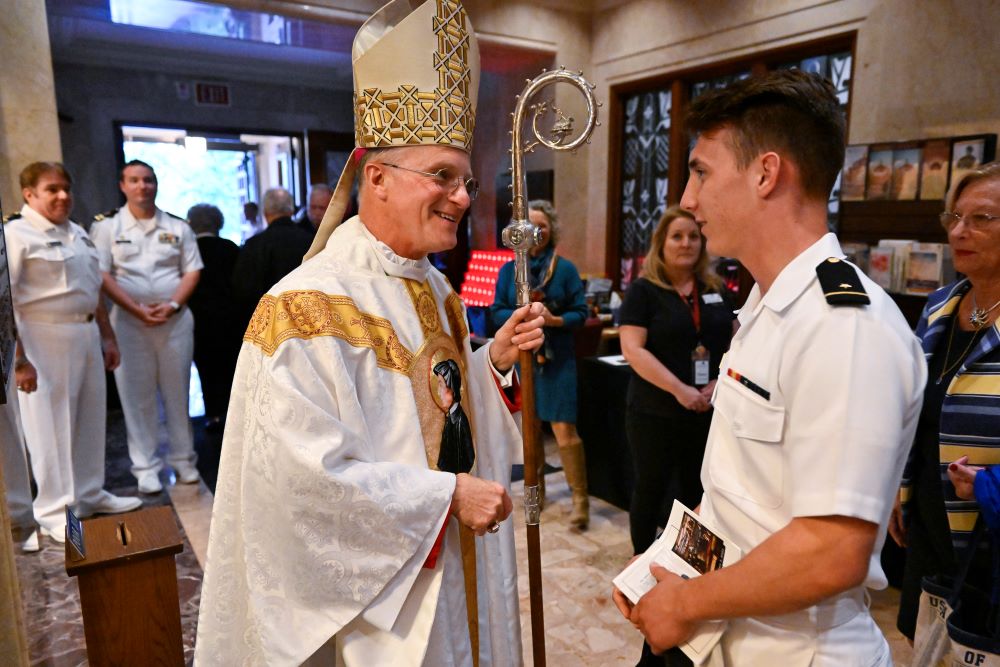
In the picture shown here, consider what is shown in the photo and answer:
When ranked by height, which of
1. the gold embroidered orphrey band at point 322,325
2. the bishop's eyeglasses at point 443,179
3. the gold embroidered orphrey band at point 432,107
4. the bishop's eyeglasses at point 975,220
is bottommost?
the gold embroidered orphrey band at point 322,325

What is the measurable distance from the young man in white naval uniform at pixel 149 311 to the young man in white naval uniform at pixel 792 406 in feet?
12.1

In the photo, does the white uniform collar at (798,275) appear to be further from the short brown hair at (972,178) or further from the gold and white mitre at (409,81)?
the short brown hair at (972,178)

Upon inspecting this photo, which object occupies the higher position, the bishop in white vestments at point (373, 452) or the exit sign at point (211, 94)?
the exit sign at point (211, 94)

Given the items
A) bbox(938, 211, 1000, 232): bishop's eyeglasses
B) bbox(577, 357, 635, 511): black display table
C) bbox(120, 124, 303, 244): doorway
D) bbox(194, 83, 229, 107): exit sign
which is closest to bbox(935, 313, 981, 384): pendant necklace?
bbox(938, 211, 1000, 232): bishop's eyeglasses

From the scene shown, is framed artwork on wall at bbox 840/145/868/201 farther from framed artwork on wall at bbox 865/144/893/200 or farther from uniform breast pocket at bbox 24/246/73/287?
uniform breast pocket at bbox 24/246/73/287

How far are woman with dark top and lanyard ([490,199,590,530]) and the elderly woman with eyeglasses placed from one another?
1.70 meters

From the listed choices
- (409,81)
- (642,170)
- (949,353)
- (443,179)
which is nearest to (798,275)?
(443,179)

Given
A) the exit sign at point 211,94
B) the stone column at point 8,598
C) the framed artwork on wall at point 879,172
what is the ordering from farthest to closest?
1. the exit sign at point 211,94
2. the framed artwork on wall at point 879,172
3. the stone column at point 8,598

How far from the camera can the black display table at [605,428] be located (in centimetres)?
367

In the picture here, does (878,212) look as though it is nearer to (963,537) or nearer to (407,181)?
(963,537)

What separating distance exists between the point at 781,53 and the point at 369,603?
15.2ft

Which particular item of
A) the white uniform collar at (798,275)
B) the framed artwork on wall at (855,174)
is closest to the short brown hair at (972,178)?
the white uniform collar at (798,275)

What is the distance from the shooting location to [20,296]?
326 centimetres

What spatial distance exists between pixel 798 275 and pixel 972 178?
1.34m
